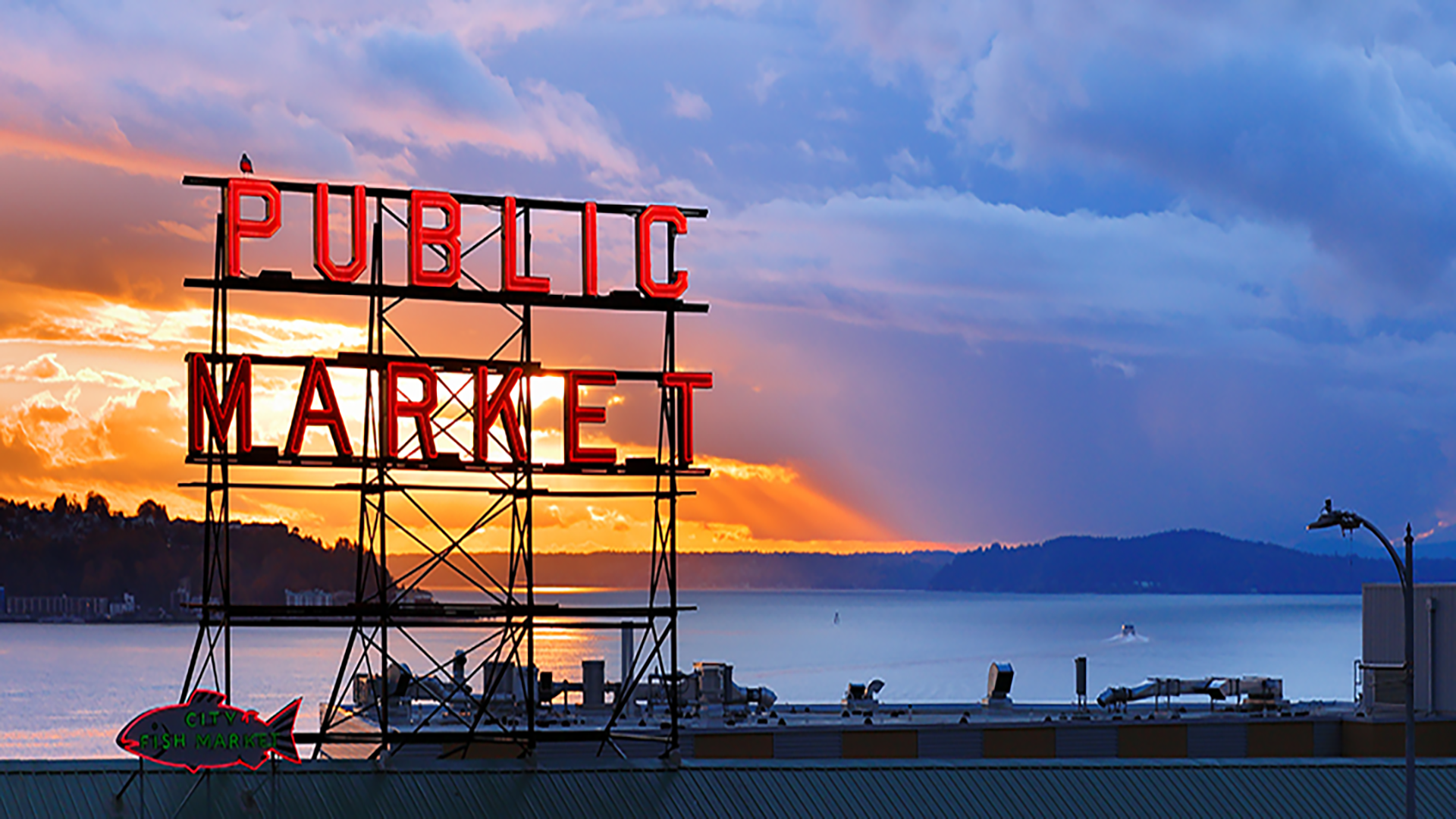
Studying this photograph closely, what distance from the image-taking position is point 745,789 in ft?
129

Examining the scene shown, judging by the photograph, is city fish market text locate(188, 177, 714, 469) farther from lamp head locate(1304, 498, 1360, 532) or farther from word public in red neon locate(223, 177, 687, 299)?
lamp head locate(1304, 498, 1360, 532)

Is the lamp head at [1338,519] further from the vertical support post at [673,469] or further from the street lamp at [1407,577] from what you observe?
the vertical support post at [673,469]

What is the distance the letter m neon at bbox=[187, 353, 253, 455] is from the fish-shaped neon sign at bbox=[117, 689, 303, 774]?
673cm

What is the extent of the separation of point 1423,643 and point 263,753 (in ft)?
150

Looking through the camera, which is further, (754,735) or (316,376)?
(754,735)

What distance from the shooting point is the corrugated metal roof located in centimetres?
3725

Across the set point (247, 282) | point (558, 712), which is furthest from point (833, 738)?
point (247, 282)

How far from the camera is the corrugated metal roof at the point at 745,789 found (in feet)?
122

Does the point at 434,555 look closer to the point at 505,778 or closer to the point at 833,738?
the point at 505,778

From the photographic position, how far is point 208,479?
4116 cm

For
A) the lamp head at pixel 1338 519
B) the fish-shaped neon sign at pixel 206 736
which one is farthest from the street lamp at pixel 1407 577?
the fish-shaped neon sign at pixel 206 736

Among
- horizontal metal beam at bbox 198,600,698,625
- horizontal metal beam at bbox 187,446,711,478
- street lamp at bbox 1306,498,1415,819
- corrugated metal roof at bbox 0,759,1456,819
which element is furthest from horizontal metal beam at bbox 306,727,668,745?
street lamp at bbox 1306,498,1415,819

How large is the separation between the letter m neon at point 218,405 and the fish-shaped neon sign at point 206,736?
22.1 feet

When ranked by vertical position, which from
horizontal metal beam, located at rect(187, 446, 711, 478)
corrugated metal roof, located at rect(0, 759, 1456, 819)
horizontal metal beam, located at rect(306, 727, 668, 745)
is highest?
horizontal metal beam, located at rect(187, 446, 711, 478)
